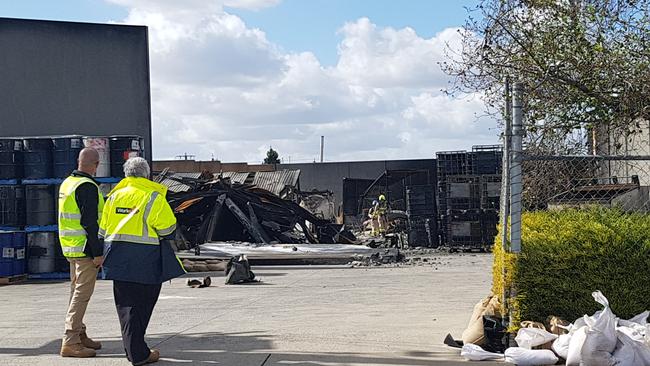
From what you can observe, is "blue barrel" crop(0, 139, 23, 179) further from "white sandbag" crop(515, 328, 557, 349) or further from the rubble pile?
"white sandbag" crop(515, 328, 557, 349)

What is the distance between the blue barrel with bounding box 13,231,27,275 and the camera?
54.1 feet

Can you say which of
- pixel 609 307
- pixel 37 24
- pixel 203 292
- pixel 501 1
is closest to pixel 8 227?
pixel 203 292

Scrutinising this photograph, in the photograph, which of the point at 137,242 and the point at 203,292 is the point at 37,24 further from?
the point at 137,242

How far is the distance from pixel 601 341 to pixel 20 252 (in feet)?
42.7

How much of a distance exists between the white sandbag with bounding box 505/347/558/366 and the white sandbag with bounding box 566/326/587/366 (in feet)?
0.58

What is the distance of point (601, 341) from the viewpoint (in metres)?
6.62

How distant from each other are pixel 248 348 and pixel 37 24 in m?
16.6

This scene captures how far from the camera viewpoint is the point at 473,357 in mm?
7465

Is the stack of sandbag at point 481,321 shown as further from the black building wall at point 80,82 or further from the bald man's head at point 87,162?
the black building wall at point 80,82

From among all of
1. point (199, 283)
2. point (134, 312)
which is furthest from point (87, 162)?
point (199, 283)

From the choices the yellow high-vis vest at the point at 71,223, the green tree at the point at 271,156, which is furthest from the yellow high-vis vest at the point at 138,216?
the green tree at the point at 271,156

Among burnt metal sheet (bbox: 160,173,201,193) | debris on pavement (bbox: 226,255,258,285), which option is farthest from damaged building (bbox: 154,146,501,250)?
debris on pavement (bbox: 226,255,258,285)

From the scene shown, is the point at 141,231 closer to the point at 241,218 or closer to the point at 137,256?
the point at 137,256

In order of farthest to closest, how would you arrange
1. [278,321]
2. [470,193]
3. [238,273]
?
[470,193] < [238,273] < [278,321]
